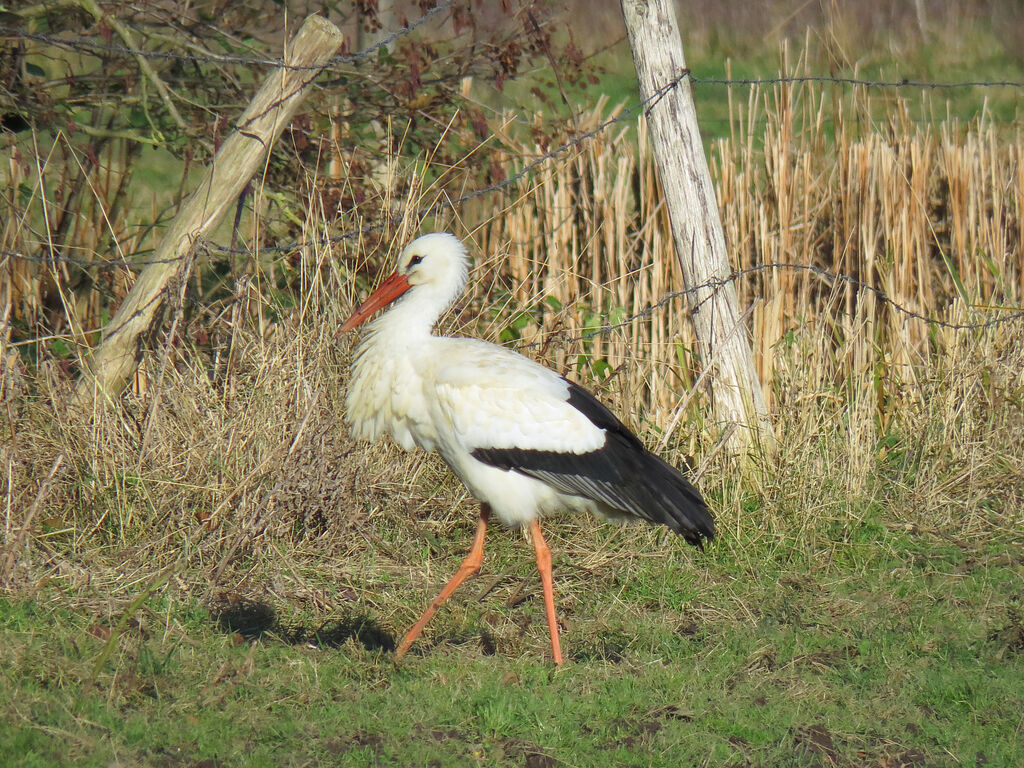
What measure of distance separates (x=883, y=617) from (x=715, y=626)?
65cm

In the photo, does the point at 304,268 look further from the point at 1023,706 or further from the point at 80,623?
the point at 1023,706

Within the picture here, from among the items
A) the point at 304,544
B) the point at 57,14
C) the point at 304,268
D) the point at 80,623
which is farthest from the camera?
the point at 57,14

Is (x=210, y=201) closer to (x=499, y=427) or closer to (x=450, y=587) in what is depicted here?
(x=499, y=427)

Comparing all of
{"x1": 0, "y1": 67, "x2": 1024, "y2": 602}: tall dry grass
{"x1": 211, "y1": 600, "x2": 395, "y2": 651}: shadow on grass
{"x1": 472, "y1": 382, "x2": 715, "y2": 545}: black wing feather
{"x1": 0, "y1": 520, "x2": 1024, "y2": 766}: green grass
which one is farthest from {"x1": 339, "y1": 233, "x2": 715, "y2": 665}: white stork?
{"x1": 0, "y1": 67, "x2": 1024, "y2": 602}: tall dry grass

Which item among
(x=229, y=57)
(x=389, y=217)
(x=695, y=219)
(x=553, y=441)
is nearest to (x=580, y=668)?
(x=553, y=441)

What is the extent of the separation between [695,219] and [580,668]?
7.24 feet

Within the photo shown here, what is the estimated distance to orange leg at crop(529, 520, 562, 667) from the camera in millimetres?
4191

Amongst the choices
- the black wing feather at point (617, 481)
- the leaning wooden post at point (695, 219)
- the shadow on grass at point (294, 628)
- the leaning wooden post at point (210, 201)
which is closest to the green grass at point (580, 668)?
the shadow on grass at point (294, 628)

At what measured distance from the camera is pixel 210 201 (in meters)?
4.98

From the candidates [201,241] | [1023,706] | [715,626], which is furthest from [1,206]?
[1023,706]

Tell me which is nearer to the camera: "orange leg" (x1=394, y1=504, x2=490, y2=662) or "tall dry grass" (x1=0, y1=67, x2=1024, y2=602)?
"orange leg" (x1=394, y1=504, x2=490, y2=662)

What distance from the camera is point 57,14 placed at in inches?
235

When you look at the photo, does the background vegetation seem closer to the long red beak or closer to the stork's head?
the long red beak

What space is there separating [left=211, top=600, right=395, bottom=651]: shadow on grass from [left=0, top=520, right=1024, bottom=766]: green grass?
11 mm
